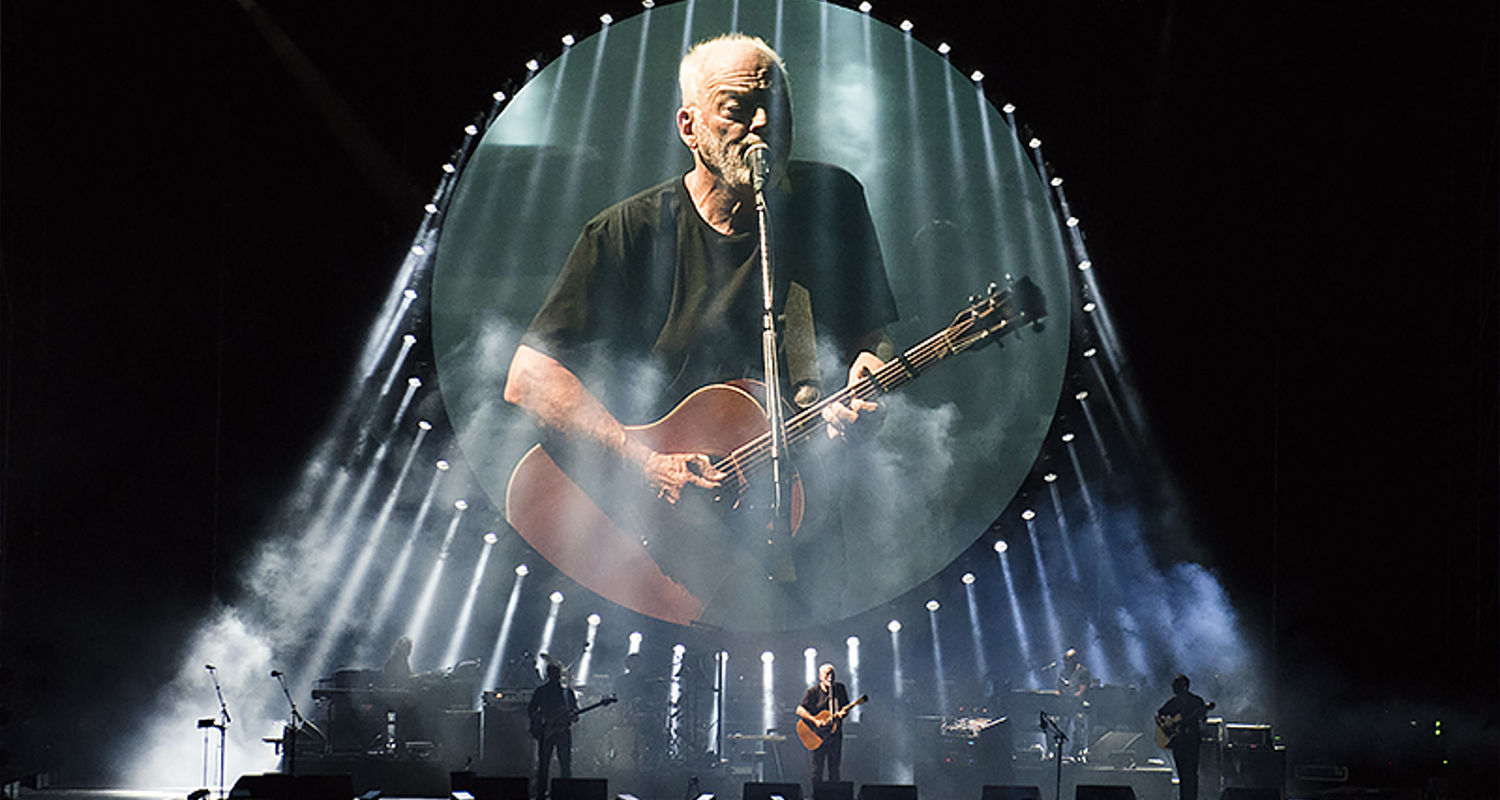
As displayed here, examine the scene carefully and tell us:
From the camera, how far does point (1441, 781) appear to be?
1033 centimetres

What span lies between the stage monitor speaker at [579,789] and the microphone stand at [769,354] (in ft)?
13.4

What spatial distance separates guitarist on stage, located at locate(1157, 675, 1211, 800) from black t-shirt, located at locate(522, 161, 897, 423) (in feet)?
11.3

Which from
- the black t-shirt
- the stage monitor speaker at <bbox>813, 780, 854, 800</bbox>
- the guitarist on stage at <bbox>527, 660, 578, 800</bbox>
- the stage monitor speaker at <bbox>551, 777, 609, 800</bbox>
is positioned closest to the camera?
the stage monitor speaker at <bbox>813, 780, 854, 800</bbox>

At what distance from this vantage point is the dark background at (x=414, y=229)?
482 inches

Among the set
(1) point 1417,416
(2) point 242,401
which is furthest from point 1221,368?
(2) point 242,401

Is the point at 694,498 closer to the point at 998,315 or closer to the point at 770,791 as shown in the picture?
the point at 998,315

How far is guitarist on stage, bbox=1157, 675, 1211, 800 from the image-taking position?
9.96m

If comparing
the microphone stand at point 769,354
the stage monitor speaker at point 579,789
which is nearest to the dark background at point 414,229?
the microphone stand at point 769,354

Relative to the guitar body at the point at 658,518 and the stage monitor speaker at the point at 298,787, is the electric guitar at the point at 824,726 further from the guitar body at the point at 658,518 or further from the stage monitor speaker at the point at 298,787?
the stage monitor speaker at the point at 298,787

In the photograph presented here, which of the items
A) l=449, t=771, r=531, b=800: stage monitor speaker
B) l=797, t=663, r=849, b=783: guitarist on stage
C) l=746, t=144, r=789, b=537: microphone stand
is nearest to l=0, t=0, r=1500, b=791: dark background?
l=746, t=144, r=789, b=537: microphone stand

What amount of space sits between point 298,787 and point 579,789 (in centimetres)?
136

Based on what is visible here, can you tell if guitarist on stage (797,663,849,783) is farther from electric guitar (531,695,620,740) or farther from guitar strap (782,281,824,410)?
guitar strap (782,281,824,410)

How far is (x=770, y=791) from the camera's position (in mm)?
7793

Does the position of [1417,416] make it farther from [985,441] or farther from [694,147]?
[694,147]
